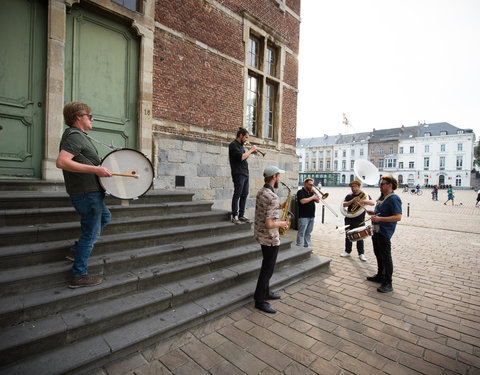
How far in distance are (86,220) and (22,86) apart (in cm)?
362

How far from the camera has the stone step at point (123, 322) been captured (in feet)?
7.44

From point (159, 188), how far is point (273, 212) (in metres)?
3.77

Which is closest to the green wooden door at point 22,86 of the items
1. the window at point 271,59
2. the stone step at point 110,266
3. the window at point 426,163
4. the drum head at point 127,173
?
the stone step at point 110,266

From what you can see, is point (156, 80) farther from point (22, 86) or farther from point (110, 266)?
point (110, 266)

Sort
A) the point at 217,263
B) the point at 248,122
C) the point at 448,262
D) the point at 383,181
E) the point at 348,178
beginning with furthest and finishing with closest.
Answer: the point at 348,178, the point at 248,122, the point at 448,262, the point at 383,181, the point at 217,263

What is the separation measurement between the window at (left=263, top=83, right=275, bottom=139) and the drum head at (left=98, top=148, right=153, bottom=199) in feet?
22.3

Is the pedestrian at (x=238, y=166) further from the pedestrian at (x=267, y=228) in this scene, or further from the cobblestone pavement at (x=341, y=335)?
the cobblestone pavement at (x=341, y=335)

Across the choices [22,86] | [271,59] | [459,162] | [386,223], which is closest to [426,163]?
[459,162]

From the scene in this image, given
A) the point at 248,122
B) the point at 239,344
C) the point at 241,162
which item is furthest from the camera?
the point at 248,122

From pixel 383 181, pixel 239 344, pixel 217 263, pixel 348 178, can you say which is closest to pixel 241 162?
pixel 217 263

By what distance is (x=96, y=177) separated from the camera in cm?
293

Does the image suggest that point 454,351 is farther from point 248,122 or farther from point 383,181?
point 248,122

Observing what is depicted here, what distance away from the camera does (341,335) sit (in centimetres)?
309

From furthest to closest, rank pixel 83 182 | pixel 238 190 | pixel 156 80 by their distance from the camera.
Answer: pixel 156 80 < pixel 238 190 < pixel 83 182
